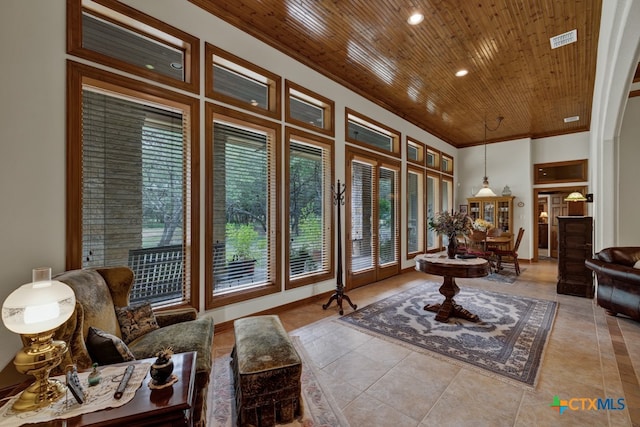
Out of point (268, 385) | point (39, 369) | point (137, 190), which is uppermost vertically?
point (137, 190)

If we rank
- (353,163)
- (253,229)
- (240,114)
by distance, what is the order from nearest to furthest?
(240,114)
(253,229)
(353,163)

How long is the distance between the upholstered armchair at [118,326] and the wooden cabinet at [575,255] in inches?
226

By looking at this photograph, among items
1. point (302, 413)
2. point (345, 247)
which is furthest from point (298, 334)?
point (345, 247)

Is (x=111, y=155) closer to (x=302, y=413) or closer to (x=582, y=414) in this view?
(x=302, y=413)

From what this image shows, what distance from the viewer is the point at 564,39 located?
369cm

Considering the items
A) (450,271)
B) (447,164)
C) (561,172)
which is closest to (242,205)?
(450,271)

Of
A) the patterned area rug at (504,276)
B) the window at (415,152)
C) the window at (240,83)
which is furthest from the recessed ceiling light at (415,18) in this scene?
the patterned area rug at (504,276)

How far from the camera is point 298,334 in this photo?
127 inches

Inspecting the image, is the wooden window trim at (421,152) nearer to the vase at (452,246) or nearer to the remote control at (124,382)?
the vase at (452,246)

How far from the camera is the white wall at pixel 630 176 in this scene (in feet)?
17.7

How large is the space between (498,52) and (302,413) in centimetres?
512

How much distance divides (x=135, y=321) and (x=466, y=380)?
2.78 m

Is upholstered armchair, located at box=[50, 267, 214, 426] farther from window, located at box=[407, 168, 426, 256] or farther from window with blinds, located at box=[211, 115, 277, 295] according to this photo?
window, located at box=[407, 168, 426, 256]

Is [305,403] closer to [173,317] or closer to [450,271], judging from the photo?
[173,317]
